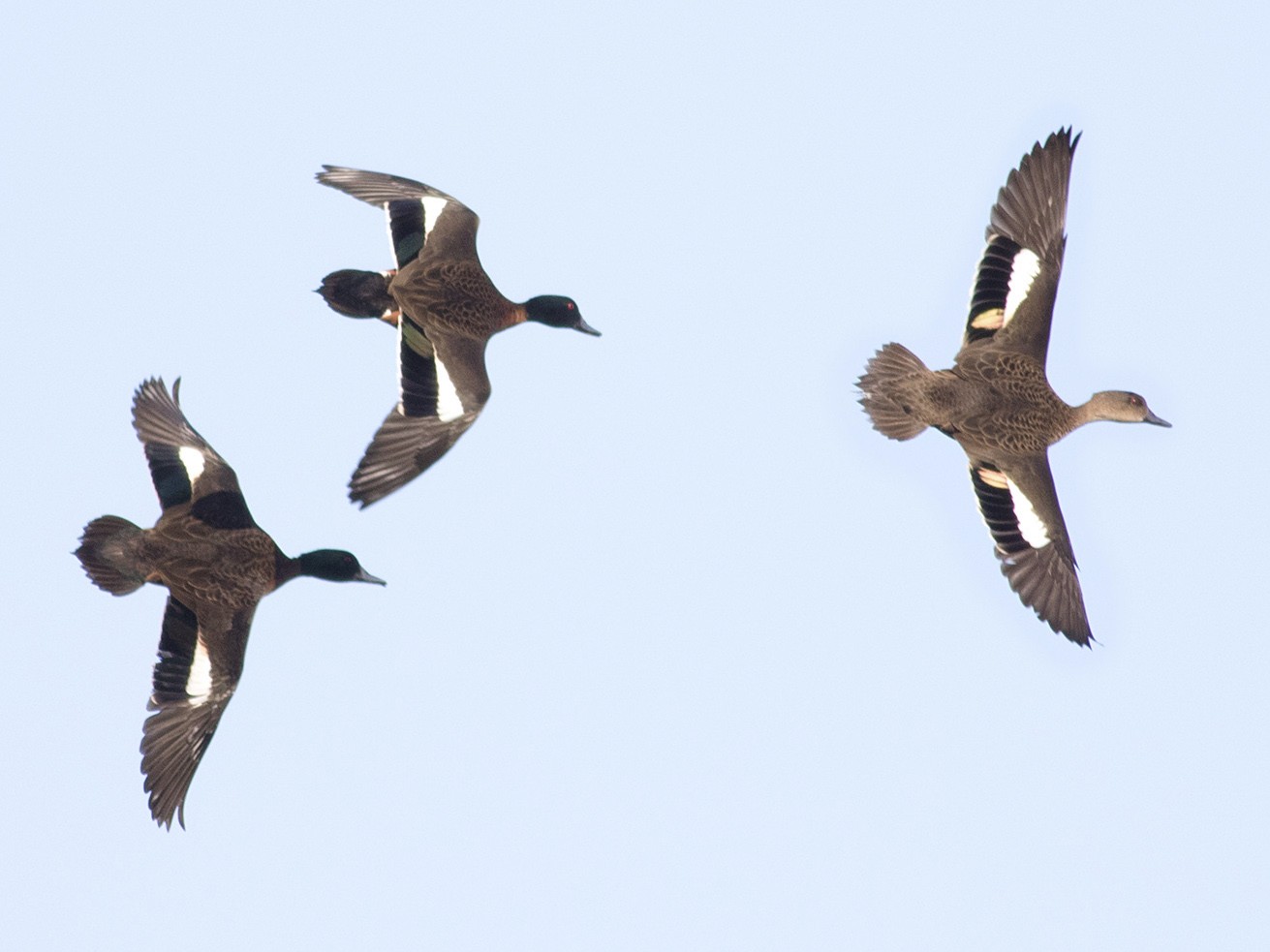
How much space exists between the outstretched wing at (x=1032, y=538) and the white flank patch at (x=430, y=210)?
159 inches

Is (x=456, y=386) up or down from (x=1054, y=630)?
up

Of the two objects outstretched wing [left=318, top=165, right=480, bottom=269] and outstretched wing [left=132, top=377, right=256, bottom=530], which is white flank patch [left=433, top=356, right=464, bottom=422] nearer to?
outstretched wing [left=318, top=165, right=480, bottom=269]

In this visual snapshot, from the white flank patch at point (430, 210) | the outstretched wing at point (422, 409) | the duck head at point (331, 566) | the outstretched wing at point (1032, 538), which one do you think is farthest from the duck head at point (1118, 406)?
the duck head at point (331, 566)

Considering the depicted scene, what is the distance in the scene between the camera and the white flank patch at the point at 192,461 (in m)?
11.9

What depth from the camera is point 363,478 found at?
1162 centimetres

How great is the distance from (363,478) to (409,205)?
229 cm

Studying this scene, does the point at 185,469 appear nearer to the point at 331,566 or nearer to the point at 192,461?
the point at 192,461

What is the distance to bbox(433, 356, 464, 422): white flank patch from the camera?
12.0m

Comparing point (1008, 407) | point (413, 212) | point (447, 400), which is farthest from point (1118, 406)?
point (413, 212)

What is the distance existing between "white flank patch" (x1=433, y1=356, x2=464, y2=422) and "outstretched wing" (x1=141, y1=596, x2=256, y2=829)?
1753mm

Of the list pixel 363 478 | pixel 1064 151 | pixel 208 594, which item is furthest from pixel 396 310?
pixel 1064 151

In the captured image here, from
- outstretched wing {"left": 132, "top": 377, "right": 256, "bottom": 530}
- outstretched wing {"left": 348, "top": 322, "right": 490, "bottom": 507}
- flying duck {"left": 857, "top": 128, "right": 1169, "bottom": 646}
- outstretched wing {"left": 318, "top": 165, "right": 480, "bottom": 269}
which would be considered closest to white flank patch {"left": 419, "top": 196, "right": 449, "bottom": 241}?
outstretched wing {"left": 318, "top": 165, "right": 480, "bottom": 269}

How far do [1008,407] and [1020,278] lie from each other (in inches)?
35.8

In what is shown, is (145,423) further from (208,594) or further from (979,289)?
(979,289)
